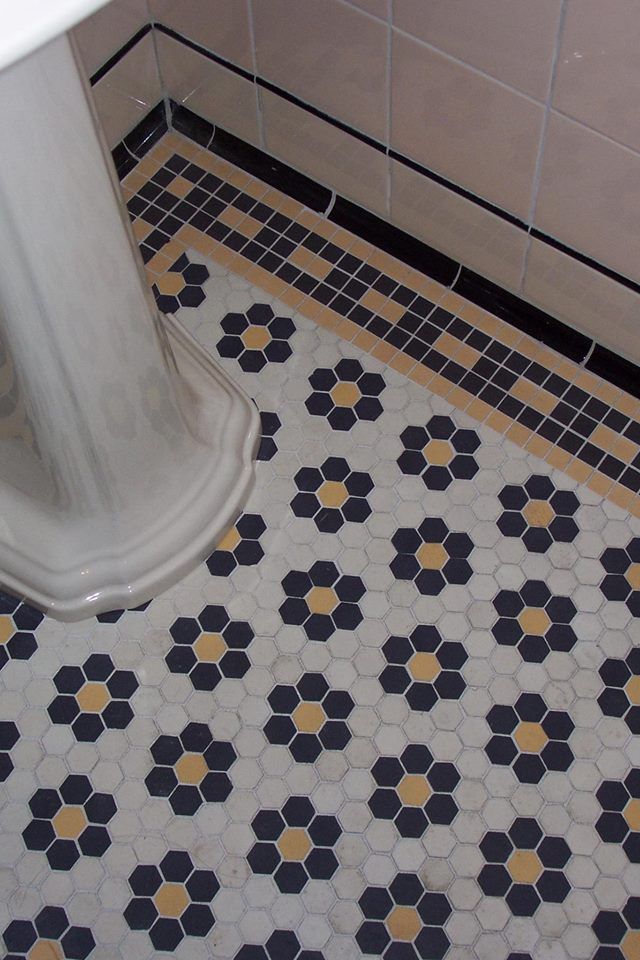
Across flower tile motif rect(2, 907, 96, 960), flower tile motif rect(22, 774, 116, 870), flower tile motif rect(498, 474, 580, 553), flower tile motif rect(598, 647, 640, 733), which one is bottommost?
flower tile motif rect(2, 907, 96, 960)

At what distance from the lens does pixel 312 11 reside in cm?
122

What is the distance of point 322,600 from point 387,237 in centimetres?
44

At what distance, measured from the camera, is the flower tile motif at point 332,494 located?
→ 1.28 meters

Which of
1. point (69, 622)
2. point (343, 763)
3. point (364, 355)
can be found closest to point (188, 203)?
point (364, 355)

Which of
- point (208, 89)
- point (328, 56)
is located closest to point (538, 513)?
point (328, 56)

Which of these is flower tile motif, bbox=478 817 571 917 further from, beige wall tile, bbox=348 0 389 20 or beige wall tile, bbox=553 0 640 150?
beige wall tile, bbox=348 0 389 20

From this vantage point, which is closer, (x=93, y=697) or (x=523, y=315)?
(x=93, y=697)

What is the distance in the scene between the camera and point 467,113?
1.19m

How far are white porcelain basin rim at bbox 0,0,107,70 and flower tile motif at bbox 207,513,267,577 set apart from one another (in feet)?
2.61

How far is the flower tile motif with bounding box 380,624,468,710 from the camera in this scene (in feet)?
3.93

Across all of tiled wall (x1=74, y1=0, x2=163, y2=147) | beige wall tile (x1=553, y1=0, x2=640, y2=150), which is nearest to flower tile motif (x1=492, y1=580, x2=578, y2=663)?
beige wall tile (x1=553, y1=0, x2=640, y2=150)

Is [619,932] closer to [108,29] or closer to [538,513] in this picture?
[538,513]

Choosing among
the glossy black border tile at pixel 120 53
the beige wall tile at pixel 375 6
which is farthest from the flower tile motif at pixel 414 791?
the glossy black border tile at pixel 120 53

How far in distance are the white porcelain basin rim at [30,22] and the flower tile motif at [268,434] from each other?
82 centimetres
